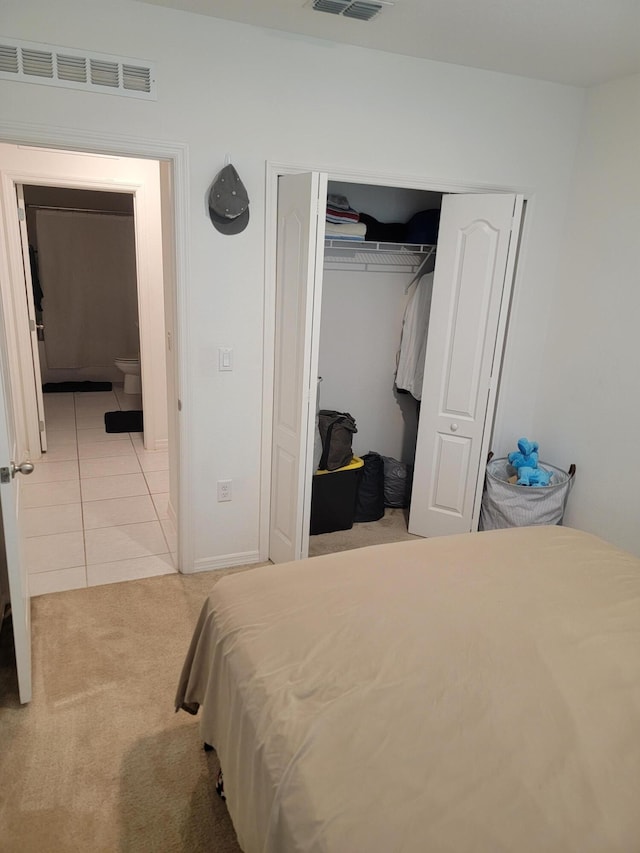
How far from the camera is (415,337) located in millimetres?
3727

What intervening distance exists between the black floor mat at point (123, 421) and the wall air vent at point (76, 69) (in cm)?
351

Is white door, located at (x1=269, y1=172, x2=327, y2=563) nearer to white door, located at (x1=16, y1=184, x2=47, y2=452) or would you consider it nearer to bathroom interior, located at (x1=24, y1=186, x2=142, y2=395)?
white door, located at (x1=16, y1=184, x2=47, y2=452)

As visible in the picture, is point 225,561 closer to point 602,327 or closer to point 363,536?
point 363,536

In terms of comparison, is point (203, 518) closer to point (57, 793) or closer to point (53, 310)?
point (57, 793)

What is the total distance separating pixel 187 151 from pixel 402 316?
1.86m

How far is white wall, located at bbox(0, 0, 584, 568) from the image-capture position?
7.86ft

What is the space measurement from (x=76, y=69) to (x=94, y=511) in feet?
8.35

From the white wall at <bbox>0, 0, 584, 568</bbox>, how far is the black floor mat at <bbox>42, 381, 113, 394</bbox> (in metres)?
4.46

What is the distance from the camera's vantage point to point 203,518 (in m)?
3.07

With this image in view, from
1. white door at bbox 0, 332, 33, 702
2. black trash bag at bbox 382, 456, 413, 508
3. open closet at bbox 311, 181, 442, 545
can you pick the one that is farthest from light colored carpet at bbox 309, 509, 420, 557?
white door at bbox 0, 332, 33, 702

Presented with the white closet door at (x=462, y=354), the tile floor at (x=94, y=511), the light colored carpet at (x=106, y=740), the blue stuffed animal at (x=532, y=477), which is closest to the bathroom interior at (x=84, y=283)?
the tile floor at (x=94, y=511)

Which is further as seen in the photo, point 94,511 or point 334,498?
point 94,511

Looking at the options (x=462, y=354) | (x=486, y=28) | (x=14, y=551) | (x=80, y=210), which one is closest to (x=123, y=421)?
(x=80, y=210)

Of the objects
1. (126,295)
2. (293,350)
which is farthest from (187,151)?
(126,295)
